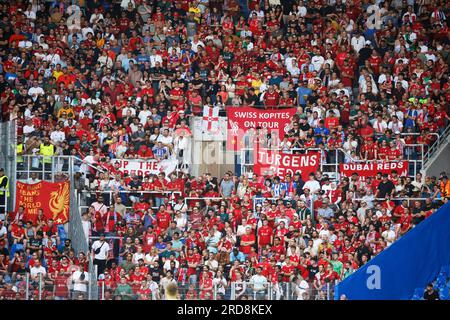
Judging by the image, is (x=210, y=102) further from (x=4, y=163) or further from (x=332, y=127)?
(x=4, y=163)

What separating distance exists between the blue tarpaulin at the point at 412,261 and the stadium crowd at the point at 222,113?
3457 mm

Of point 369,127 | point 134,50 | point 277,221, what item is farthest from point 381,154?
point 134,50

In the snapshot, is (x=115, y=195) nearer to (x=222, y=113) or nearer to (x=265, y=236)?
(x=265, y=236)

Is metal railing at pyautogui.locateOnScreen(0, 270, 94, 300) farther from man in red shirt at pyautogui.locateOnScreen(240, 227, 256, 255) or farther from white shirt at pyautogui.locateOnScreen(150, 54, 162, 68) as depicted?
white shirt at pyautogui.locateOnScreen(150, 54, 162, 68)

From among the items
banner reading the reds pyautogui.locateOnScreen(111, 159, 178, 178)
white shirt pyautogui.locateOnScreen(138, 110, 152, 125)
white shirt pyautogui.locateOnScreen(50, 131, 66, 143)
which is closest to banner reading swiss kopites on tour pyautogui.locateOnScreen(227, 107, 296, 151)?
banner reading the reds pyautogui.locateOnScreen(111, 159, 178, 178)

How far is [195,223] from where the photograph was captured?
28.2 m

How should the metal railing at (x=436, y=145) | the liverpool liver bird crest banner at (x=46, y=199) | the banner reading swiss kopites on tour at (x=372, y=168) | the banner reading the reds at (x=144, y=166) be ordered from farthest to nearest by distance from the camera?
the metal railing at (x=436, y=145) < the banner reading the reds at (x=144, y=166) < the banner reading swiss kopites on tour at (x=372, y=168) < the liverpool liver bird crest banner at (x=46, y=199)

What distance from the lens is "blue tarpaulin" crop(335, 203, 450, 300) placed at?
60.7 feet

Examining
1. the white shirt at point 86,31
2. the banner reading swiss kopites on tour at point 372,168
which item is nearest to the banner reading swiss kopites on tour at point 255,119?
the banner reading swiss kopites on tour at point 372,168

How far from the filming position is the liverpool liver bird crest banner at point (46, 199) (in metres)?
28.2

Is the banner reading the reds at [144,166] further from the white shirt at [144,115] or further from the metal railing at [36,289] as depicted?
the metal railing at [36,289]

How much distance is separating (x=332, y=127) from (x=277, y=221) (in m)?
3.59

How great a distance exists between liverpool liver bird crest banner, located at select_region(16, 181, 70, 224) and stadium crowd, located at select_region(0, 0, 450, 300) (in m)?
0.22

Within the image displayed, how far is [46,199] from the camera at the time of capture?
28.3 m
